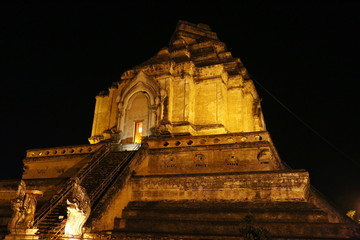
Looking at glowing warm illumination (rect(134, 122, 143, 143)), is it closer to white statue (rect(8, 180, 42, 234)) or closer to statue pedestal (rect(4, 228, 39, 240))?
white statue (rect(8, 180, 42, 234))

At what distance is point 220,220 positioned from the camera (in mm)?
12953

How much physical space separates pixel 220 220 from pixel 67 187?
8074 mm

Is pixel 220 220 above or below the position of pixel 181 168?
below

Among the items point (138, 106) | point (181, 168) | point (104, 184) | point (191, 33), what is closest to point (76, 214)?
point (104, 184)

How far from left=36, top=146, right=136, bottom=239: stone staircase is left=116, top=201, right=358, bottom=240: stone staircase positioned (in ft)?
5.61

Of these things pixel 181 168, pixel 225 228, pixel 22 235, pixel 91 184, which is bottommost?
pixel 22 235

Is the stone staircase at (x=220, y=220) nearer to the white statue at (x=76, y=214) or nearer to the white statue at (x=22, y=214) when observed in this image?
the white statue at (x=76, y=214)

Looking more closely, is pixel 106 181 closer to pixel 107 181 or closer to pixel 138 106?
pixel 107 181

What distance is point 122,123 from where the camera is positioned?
77.2ft

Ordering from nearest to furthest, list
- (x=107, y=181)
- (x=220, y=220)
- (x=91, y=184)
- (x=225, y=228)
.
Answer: (x=225, y=228) < (x=220, y=220) < (x=107, y=181) < (x=91, y=184)

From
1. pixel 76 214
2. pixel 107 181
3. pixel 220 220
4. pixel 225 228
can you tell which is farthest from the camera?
pixel 107 181

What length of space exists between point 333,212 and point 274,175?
8.88 ft

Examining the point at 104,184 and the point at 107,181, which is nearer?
the point at 104,184

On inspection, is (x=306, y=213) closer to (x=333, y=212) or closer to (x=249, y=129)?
(x=333, y=212)
